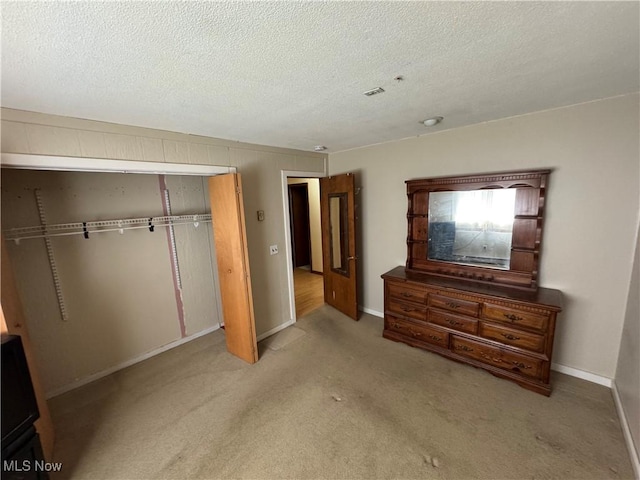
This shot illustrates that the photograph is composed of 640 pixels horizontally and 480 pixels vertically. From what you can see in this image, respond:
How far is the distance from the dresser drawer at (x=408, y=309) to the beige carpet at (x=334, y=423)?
390mm

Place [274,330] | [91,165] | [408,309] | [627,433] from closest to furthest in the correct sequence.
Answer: [627,433] < [91,165] < [408,309] < [274,330]

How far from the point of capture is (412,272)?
9.97 ft

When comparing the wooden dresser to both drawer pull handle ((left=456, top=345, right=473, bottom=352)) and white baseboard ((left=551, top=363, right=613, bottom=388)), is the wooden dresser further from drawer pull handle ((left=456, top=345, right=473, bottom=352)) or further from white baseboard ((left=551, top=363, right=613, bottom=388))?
white baseboard ((left=551, top=363, right=613, bottom=388))

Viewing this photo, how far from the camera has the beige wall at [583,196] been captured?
1992mm

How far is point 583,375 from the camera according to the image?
2.30 m

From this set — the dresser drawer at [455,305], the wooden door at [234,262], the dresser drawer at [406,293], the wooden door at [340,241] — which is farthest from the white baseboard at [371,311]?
the wooden door at [234,262]

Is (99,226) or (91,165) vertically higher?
(91,165)

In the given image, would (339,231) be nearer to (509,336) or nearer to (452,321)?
(452,321)

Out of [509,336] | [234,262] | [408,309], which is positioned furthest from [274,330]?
[509,336]

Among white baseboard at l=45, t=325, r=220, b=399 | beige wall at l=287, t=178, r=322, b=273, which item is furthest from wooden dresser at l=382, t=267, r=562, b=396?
beige wall at l=287, t=178, r=322, b=273

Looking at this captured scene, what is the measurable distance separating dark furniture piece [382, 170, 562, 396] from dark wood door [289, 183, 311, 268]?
3618mm

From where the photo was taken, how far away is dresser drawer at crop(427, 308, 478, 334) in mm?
2443

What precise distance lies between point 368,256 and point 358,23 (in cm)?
294

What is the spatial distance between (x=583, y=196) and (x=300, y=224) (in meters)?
5.05
